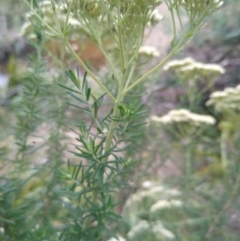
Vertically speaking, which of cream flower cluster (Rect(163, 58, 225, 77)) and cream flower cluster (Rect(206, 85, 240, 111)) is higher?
cream flower cluster (Rect(163, 58, 225, 77))

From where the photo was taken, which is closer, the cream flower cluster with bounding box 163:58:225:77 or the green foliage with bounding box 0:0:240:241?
the green foliage with bounding box 0:0:240:241

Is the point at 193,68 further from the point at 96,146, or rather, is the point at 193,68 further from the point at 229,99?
the point at 96,146

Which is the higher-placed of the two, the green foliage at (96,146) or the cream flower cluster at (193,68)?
the cream flower cluster at (193,68)

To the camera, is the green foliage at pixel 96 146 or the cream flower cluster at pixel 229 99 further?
the cream flower cluster at pixel 229 99

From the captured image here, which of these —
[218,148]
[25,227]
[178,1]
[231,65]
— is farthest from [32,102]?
[218,148]

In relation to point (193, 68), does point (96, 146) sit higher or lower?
lower

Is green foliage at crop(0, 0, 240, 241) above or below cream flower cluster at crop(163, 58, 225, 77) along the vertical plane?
below

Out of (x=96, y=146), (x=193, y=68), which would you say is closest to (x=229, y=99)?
(x=193, y=68)

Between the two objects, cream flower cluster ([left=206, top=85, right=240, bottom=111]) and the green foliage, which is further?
cream flower cluster ([left=206, top=85, right=240, bottom=111])

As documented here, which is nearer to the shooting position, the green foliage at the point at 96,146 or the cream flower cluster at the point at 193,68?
the green foliage at the point at 96,146

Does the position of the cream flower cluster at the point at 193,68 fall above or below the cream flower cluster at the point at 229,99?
above

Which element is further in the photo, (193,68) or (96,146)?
(193,68)

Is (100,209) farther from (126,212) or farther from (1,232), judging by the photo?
(126,212)
